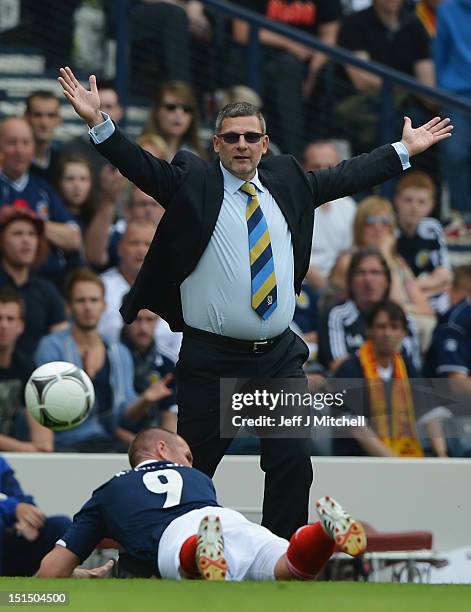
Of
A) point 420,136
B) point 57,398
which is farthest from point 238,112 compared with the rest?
point 57,398

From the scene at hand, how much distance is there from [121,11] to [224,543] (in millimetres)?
6872

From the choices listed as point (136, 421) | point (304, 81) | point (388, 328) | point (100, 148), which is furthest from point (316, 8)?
point (100, 148)

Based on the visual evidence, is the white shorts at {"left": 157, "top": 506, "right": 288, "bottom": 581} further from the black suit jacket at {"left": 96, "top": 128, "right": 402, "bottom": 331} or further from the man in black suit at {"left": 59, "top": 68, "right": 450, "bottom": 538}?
the black suit jacket at {"left": 96, "top": 128, "right": 402, "bottom": 331}

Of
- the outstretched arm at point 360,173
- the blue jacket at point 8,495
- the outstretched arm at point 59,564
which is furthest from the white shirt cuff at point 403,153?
the blue jacket at point 8,495

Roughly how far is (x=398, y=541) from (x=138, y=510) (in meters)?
2.75

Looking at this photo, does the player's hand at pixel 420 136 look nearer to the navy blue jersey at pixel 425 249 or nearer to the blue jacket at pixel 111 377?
the blue jacket at pixel 111 377

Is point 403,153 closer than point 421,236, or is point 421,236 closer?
point 403,153

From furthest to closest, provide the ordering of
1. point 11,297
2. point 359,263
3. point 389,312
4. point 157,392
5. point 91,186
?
point 91,186
point 359,263
point 389,312
point 157,392
point 11,297

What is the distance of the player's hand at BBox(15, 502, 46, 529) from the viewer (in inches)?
376

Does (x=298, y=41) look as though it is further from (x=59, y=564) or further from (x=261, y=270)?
(x=59, y=564)

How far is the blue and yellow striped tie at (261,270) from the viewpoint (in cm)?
791

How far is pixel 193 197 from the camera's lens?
7.93 meters

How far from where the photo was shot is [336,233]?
1284cm

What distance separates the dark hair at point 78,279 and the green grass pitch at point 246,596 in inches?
180
